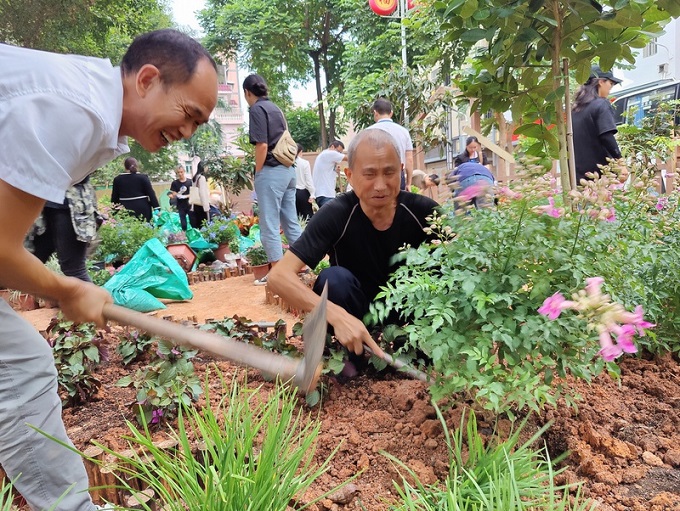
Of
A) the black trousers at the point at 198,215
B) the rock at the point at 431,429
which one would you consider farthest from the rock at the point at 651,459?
the black trousers at the point at 198,215

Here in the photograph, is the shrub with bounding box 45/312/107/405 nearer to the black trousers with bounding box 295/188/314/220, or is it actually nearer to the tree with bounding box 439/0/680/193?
the tree with bounding box 439/0/680/193

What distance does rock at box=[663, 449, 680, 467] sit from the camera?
1665mm

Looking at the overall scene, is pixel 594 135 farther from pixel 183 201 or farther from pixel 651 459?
pixel 183 201

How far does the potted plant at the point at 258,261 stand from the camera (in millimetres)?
5888

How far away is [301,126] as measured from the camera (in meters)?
27.0

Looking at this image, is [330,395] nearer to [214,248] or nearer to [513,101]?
[513,101]

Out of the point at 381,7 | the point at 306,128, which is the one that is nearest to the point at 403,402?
the point at 381,7

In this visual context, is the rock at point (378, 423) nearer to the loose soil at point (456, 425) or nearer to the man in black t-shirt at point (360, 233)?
the loose soil at point (456, 425)

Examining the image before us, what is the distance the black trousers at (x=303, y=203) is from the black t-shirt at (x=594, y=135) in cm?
488

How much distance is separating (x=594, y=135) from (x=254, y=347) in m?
3.50

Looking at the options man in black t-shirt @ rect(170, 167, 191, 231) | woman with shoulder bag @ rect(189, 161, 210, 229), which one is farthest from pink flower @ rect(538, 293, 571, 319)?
man in black t-shirt @ rect(170, 167, 191, 231)

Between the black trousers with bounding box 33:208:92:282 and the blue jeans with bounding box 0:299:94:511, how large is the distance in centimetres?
197

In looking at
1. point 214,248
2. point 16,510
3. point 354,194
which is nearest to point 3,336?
point 16,510

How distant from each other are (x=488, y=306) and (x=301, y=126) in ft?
86.9
